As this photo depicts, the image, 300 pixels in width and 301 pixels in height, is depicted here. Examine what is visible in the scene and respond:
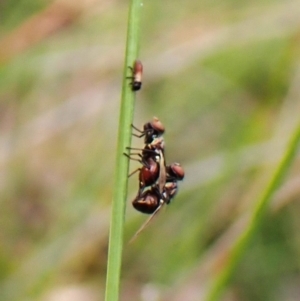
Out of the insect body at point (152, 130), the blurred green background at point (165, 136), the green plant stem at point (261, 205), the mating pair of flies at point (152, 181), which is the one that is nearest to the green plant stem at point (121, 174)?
the green plant stem at point (261, 205)

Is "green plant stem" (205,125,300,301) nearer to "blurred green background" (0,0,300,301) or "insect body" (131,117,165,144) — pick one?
"insect body" (131,117,165,144)

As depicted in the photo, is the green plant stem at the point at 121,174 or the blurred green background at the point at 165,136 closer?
the green plant stem at the point at 121,174

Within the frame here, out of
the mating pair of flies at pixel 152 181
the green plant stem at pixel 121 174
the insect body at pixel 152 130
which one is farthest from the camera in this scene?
the insect body at pixel 152 130

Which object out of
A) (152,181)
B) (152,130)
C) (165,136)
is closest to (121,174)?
(152,181)

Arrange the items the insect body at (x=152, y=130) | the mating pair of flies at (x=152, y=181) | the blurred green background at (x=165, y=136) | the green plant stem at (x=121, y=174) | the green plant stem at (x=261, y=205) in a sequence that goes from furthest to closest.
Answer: the blurred green background at (x=165, y=136) < the insect body at (x=152, y=130) < the mating pair of flies at (x=152, y=181) < the green plant stem at (x=261, y=205) < the green plant stem at (x=121, y=174)

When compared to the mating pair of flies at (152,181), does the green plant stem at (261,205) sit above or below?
below

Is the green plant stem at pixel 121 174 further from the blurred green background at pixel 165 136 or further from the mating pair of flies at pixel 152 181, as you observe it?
the blurred green background at pixel 165 136

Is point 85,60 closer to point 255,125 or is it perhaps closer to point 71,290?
point 255,125

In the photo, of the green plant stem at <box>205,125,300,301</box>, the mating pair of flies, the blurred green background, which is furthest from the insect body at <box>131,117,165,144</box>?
the blurred green background
